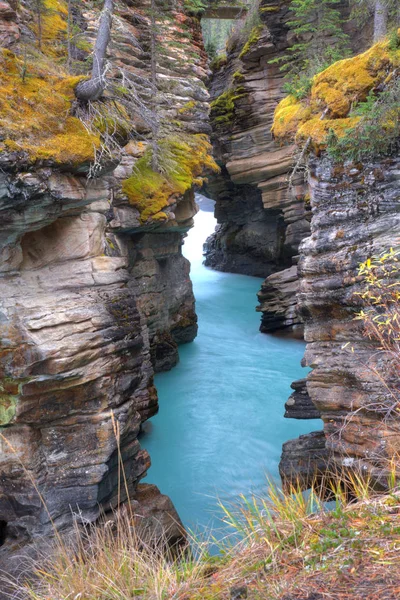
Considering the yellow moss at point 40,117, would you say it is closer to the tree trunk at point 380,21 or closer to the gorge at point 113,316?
the gorge at point 113,316

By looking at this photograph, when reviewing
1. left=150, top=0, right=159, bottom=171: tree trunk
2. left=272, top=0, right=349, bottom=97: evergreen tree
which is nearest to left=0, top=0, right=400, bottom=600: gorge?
left=150, top=0, right=159, bottom=171: tree trunk

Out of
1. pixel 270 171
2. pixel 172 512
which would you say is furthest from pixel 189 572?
pixel 270 171

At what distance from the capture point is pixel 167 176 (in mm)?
13844

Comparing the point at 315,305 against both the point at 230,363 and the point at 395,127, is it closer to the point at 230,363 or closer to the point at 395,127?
the point at 395,127

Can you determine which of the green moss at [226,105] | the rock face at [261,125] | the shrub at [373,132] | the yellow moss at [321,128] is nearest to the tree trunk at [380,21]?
the yellow moss at [321,128]

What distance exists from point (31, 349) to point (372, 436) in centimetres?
460

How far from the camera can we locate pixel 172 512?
7523 millimetres

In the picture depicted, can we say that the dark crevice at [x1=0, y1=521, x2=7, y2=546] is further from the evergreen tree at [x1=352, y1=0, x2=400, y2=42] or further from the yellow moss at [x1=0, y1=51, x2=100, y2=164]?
the evergreen tree at [x1=352, y1=0, x2=400, y2=42]

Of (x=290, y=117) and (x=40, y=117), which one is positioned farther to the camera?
(x=290, y=117)

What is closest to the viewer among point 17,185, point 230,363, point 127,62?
point 17,185

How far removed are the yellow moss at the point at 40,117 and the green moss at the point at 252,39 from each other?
52.6 feet

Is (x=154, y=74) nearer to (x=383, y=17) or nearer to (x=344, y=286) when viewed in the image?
(x=383, y=17)

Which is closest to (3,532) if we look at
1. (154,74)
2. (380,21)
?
(154,74)

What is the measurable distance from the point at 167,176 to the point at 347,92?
22.3ft
